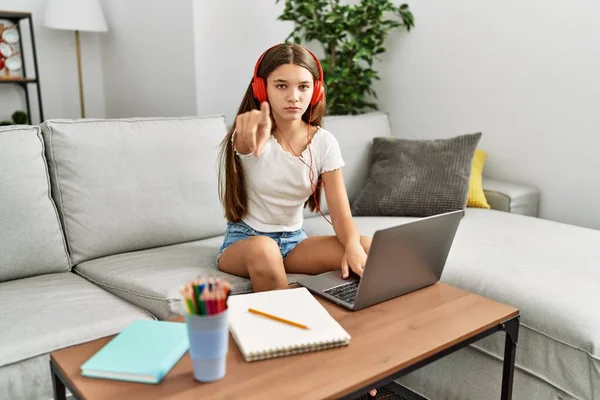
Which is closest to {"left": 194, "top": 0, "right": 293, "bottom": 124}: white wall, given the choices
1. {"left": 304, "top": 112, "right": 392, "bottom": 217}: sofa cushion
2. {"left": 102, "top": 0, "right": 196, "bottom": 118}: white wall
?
{"left": 102, "top": 0, "right": 196, "bottom": 118}: white wall

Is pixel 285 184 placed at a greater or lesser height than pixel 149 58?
lesser

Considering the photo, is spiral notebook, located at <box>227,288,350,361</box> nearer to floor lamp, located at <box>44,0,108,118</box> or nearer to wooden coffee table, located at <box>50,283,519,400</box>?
wooden coffee table, located at <box>50,283,519,400</box>

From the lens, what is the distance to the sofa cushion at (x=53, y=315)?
1269mm

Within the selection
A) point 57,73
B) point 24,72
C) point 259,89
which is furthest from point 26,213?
point 57,73

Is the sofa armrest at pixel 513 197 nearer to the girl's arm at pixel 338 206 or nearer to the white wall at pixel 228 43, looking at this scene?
the girl's arm at pixel 338 206

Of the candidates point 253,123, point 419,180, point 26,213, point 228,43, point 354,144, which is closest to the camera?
point 253,123

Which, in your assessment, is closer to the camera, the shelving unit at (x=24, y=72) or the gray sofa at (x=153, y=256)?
the gray sofa at (x=153, y=256)

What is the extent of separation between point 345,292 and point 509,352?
1.27 ft

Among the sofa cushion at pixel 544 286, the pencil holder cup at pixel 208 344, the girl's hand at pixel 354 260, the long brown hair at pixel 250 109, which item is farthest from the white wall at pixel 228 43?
the pencil holder cup at pixel 208 344

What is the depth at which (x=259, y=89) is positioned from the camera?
1506mm

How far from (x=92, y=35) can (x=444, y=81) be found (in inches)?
95.5

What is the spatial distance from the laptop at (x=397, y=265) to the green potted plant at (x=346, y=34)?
1.62 m

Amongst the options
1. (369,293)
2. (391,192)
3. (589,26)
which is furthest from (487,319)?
(589,26)

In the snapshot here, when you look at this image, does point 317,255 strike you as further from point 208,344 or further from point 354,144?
point 354,144
